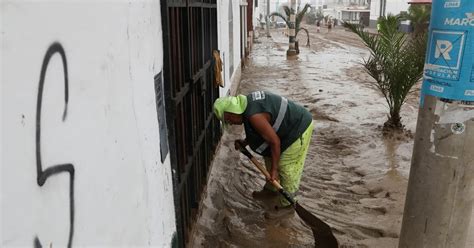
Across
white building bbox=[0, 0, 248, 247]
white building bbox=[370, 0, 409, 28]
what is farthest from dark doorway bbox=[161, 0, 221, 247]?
white building bbox=[370, 0, 409, 28]

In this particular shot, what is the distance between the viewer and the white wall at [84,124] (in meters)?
0.93

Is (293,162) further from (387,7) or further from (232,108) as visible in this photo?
(387,7)

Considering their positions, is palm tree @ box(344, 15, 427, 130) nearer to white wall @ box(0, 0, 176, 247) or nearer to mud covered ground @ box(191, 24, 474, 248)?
mud covered ground @ box(191, 24, 474, 248)

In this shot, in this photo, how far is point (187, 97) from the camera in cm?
312

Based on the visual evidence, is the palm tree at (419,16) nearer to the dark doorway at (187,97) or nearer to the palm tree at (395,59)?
the palm tree at (395,59)

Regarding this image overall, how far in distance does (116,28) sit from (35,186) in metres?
0.74

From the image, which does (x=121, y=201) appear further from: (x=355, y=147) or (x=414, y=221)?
(x=355, y=147)

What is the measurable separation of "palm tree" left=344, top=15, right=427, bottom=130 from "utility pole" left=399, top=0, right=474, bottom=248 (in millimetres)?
4238

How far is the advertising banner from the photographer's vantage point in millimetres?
1830

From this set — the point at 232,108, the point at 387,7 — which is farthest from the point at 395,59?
the point at 387,7

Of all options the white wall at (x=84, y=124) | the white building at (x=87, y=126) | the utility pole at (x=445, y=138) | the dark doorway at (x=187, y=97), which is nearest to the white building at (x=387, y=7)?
the dark doorway at (x=187, y=97)

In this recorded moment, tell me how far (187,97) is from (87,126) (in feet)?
6.09

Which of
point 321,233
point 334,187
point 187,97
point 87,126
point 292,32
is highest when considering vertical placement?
point 87,126

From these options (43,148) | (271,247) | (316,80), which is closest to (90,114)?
(43,148)
